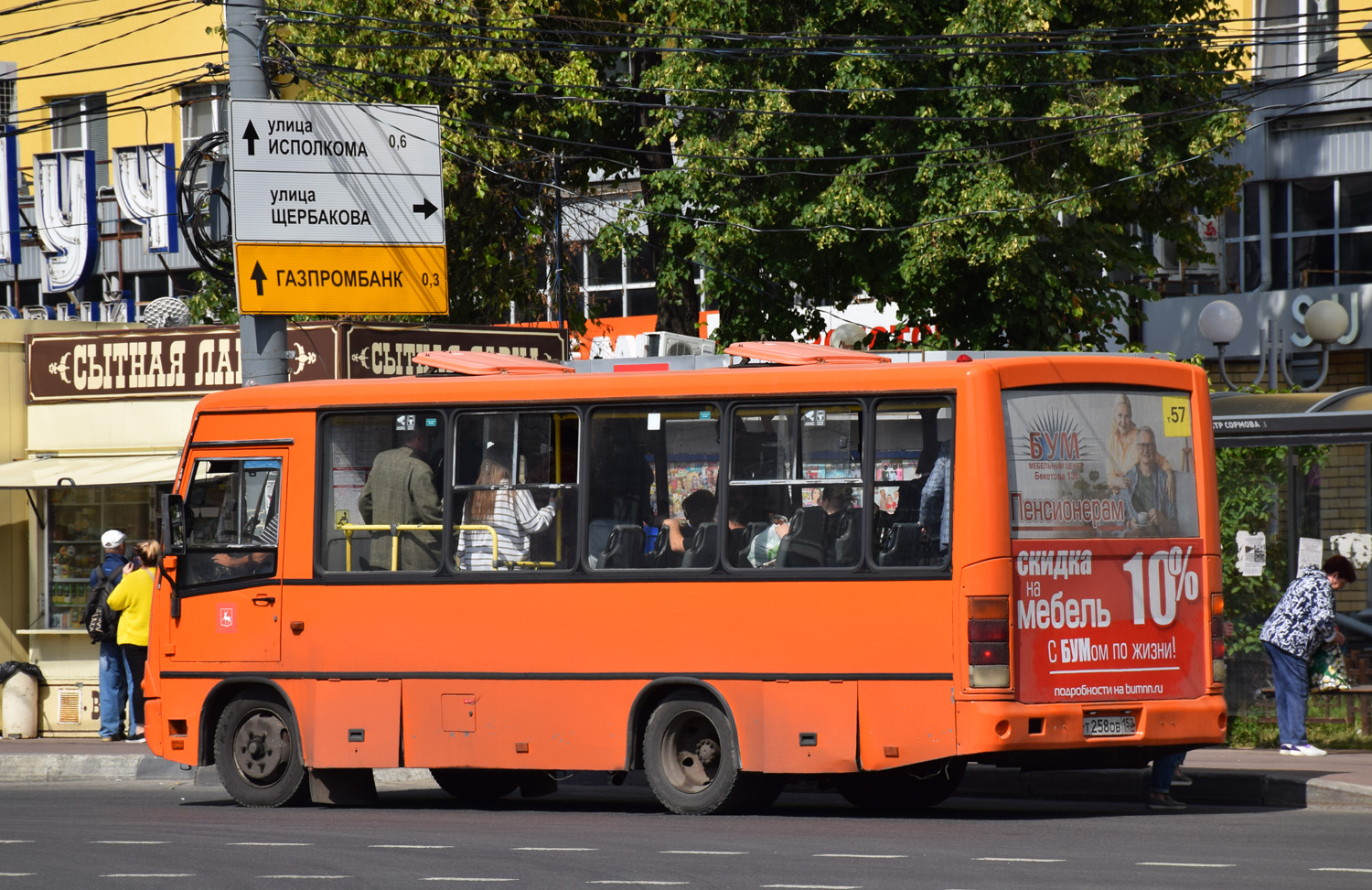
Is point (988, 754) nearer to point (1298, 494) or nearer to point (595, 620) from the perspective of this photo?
point (595, 620)

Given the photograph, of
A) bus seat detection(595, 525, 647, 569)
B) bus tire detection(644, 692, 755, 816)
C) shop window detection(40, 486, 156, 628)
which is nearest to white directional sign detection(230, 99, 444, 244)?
shop window detection(40, 486, 156, 628)

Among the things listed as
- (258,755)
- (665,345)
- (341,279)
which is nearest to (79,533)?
(341,279)

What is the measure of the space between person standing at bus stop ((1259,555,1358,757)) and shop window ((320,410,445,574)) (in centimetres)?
612

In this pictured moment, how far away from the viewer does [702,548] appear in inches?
464

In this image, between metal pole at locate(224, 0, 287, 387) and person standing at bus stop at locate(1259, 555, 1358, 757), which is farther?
metal pole at locate(224, 0, 287, 387)

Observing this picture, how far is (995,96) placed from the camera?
2144cm

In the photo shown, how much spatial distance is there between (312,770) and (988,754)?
4726 millimetres

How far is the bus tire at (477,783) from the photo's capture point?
13844 millimetres

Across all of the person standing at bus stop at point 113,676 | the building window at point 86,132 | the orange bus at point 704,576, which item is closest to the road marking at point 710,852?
the orange bus at point 704,576

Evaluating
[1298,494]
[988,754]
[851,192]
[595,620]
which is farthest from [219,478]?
[851,192]

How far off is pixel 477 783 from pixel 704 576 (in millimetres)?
3129

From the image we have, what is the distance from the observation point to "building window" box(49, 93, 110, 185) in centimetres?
3559

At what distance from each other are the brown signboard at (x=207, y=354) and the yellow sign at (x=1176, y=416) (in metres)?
9.95

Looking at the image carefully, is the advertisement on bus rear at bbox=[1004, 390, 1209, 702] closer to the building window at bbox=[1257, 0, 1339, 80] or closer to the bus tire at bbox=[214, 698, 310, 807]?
the bus tire at bbox=[214, 698, 310, 807]
